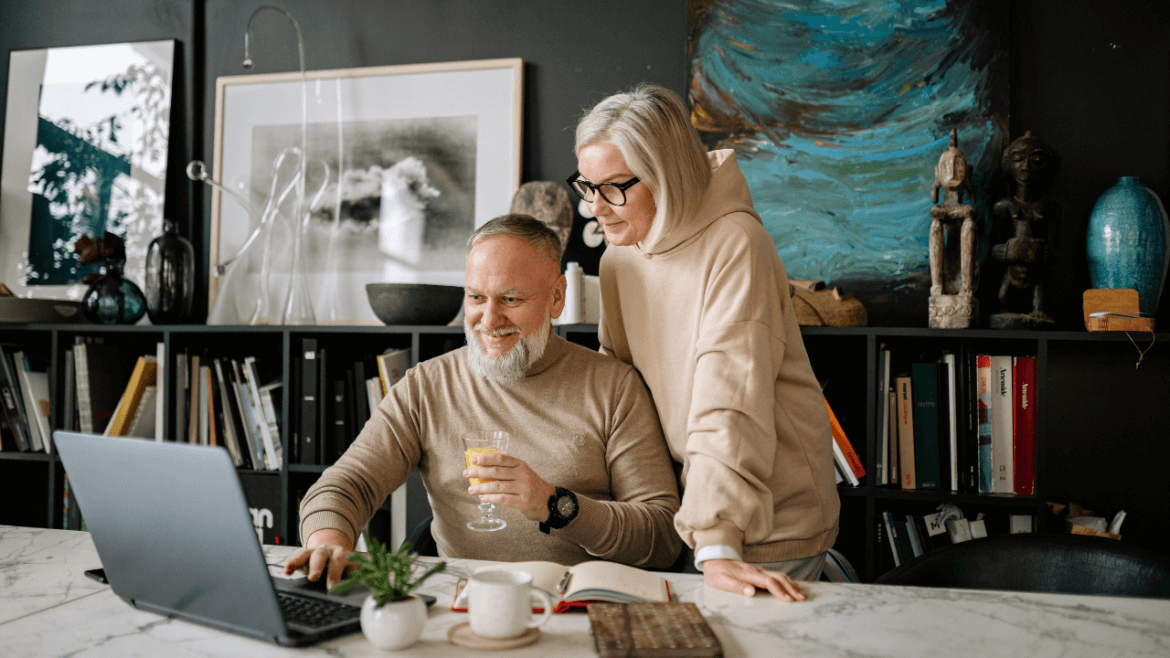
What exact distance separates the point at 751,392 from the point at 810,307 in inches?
37.4

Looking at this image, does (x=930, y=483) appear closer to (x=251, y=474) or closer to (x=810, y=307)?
(x=810, y=307)

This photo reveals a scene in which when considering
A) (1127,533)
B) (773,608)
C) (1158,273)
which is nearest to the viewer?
(773,608)

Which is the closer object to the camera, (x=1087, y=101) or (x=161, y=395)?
(x=1087, y=101)

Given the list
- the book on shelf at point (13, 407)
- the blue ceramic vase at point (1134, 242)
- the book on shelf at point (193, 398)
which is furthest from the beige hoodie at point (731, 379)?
the book on shelf at point (13, 407)

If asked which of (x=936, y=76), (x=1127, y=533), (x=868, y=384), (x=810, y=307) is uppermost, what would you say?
(x=936, y=76)

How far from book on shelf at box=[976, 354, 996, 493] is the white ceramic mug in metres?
1.69

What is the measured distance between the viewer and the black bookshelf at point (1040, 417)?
84.7 inches

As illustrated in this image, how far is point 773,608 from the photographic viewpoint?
1.09 m

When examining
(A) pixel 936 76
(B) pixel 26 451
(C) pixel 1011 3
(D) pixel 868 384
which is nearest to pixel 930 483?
(D) pixel 868 384

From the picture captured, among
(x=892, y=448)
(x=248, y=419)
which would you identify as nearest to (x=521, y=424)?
(x=892, y=448)

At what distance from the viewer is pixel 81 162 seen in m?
3.05

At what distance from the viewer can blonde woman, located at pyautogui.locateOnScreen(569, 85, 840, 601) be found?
136cm

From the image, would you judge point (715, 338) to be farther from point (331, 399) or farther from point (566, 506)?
point (331, 399)

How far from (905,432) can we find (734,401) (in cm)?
107
